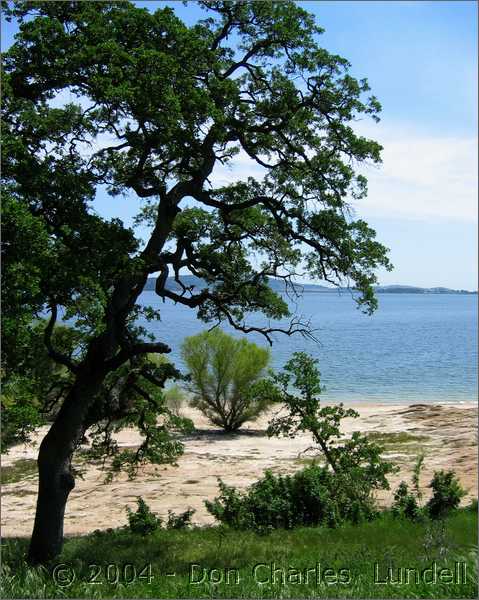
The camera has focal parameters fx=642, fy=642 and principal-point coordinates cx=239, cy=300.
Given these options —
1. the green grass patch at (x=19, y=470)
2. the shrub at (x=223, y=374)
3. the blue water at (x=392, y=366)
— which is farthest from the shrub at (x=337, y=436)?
the shrub at (x=223, y=374)

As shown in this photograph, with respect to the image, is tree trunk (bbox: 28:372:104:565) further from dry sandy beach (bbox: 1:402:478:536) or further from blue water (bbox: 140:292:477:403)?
blue water (bbox: 140:292:477:403)

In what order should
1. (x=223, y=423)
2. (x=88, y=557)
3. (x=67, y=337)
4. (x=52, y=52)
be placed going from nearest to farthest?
1. (x=52, y=52)
2. (x=88, y=557)
3. (x=67, y=337)
4. (x=223, y=423)

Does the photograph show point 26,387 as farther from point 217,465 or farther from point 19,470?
point 217,465

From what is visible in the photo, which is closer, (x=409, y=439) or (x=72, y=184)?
(x=72, y=184)

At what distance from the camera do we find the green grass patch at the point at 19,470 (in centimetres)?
1924

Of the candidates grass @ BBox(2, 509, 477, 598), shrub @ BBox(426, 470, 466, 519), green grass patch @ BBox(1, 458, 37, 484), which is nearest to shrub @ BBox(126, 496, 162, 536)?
grass @ BBox(2, 509, 477, 598)

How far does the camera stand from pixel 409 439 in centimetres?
2488

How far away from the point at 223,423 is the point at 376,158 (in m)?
20.2

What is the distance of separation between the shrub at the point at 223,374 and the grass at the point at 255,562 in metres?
16.0

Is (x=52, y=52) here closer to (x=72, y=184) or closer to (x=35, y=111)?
(x=35, y=111)

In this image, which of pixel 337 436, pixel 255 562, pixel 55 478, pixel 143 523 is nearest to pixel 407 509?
pixel 337 436

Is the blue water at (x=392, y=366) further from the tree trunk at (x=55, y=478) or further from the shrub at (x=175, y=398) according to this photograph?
the tree trunk at (x=55, y=478)

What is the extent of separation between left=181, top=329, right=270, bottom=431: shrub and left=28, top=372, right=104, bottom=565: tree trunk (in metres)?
18.3

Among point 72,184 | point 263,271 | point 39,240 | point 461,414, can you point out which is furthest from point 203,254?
point 461,414
